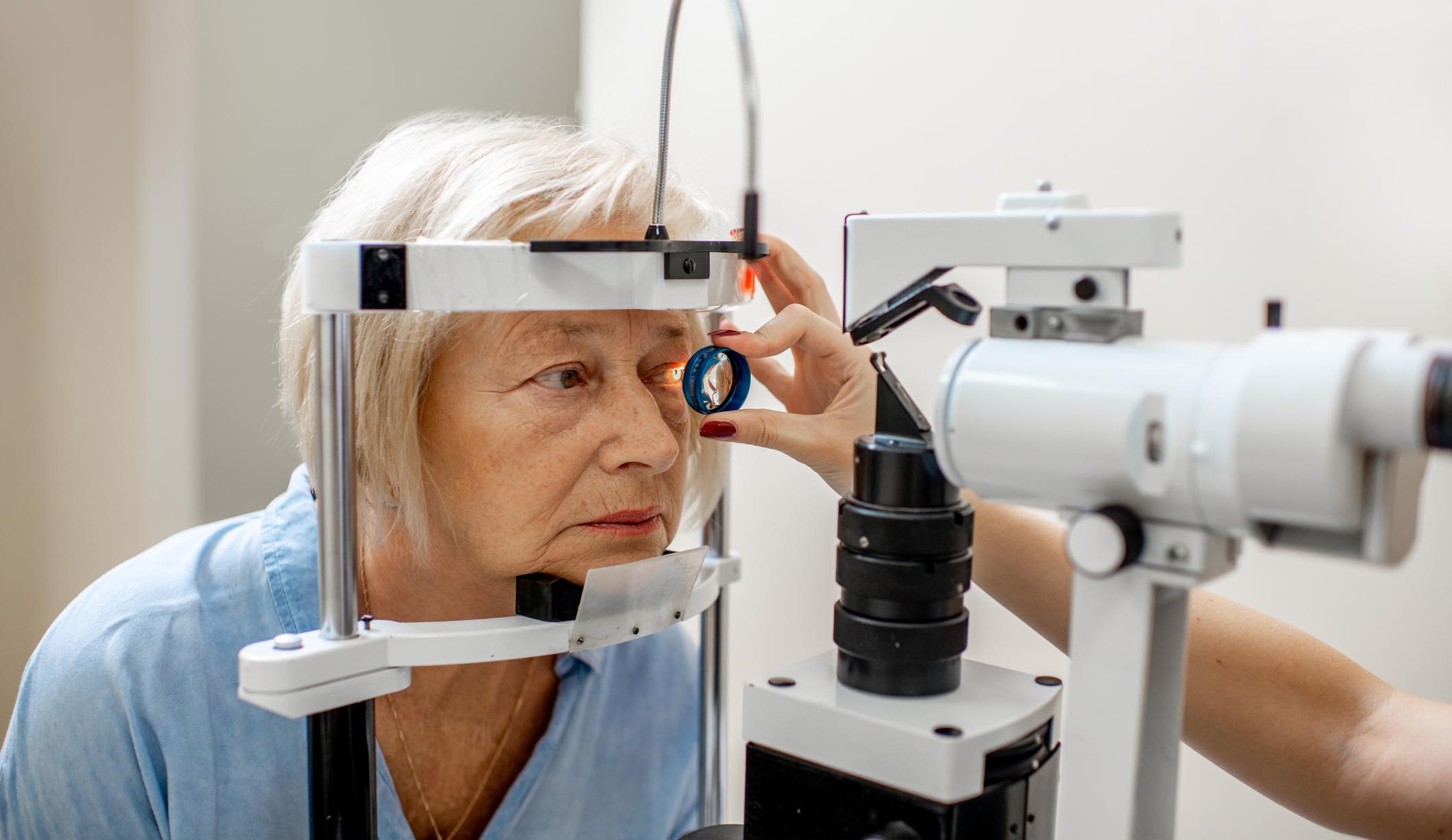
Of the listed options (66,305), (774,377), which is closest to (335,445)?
(774,377)

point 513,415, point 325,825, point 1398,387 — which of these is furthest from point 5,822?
point 1398,387

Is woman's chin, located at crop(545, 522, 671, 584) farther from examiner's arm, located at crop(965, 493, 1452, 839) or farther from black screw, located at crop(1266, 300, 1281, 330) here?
black screw, located at crop(1266, 300, 1281, 330)

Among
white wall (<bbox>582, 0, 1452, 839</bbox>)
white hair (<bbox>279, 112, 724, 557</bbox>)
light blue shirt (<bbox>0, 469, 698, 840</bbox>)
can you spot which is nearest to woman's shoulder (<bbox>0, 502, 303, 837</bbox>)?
light blue shirt (<bbox>0, 469, 698, 840</bbox>)

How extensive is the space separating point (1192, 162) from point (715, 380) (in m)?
0.57

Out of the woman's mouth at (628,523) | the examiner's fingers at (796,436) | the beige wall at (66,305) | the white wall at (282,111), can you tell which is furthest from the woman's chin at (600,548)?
the beige wall at (66,305)

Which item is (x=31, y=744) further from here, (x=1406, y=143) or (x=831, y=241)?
(x=1406, y=143)

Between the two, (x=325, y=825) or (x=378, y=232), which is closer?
(x=325, y=825)

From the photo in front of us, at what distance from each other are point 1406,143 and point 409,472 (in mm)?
977

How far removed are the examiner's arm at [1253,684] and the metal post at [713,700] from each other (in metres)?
0.28

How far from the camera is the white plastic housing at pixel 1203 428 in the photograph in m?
0.52

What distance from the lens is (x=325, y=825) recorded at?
808 millimetres

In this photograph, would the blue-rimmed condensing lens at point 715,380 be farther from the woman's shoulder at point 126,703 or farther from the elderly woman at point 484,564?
the woman's shoulder at point 126,703

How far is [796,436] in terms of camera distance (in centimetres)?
102

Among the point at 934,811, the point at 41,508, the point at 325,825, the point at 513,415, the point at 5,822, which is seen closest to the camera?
the point at 934,811
